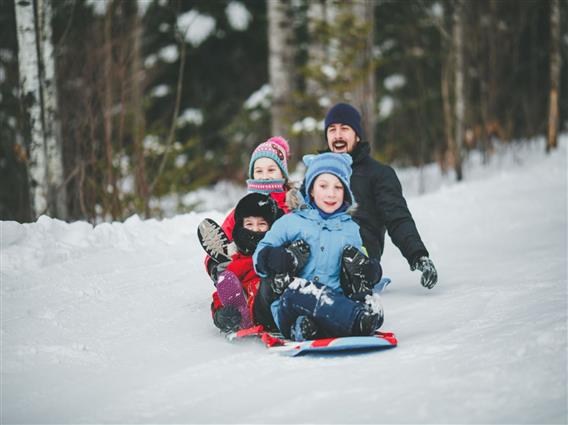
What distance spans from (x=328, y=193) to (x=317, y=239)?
25 centimetres

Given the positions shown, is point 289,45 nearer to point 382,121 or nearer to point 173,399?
point 382,121

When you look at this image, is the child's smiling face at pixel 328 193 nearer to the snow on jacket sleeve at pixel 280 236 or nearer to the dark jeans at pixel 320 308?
the snow on jacket sleeve at pixel 280 236

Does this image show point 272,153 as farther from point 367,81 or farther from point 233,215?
point 367,81

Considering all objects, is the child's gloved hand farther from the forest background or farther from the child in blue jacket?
the forest background

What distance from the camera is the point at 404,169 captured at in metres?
13.3

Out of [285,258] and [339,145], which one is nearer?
[285,258]

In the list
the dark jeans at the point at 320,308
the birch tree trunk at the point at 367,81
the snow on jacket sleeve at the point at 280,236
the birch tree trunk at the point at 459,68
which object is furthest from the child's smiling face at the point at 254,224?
the birch tree trunk at the point at 459,68

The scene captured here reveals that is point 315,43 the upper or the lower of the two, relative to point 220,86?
upper

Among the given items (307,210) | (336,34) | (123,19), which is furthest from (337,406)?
(336,34)

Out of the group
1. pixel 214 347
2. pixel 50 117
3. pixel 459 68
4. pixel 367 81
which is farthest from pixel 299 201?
pixel 459 68

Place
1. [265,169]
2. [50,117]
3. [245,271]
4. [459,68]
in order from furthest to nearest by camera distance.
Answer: [459,68], [50,117], [265,169], [245,271]

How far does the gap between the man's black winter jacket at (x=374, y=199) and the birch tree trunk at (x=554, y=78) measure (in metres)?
7.52

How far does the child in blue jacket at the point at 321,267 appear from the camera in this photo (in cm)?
296

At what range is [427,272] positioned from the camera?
3.56 meters
